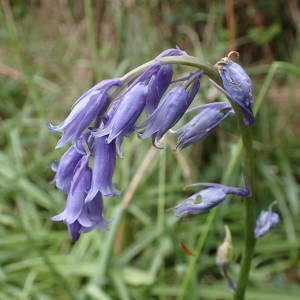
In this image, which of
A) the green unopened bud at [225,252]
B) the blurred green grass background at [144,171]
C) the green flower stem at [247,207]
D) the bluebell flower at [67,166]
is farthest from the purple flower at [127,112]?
the blurred green grass background at [144,171]

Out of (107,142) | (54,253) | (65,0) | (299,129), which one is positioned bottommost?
(299,129)

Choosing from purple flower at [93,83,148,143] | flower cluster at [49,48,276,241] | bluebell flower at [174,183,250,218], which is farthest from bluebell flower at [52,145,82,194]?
bluebell flower at [174,183,250,218]

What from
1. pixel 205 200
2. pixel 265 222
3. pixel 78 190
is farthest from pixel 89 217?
pixel 265 222

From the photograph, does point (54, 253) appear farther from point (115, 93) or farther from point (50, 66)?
point (50, 66)

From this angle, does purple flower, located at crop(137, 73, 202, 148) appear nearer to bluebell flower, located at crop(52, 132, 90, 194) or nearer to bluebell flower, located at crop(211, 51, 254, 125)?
bluebell flower, located at crop(211, 51, 254, 125)

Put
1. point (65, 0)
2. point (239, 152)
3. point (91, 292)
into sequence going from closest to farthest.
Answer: point (239, 152) < point (91, 292) < point (65, 0)

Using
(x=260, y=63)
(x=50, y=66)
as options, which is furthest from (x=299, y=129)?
(x=50, y=66)
